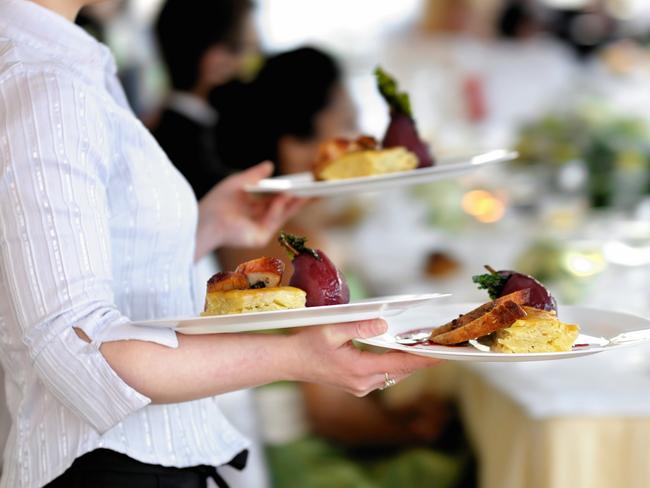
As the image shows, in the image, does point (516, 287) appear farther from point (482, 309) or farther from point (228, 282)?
point (228, 282)

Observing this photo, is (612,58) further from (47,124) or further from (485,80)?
(47,124)

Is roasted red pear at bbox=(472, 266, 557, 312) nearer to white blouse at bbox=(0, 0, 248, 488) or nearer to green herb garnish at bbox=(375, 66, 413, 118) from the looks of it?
white blouse at bbox=(0, 0, 248, 488)

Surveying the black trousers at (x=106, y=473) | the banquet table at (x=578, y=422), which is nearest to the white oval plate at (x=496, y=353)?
the black trousers at (x=106, y=473)

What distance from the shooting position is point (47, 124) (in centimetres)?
100

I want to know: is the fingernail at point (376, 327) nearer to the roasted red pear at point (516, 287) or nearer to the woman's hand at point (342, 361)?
the woman's hand at point (342, 361)

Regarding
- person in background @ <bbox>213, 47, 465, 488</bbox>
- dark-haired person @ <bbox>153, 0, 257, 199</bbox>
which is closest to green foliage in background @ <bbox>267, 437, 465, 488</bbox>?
person in background @ <bbox>213, 47, 465, 488</bbox>

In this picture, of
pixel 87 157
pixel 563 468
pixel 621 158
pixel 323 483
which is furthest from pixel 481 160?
pixel 621 158

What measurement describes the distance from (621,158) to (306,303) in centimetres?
299

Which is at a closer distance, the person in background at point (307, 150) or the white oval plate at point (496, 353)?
the white oval plate at point (496, 353)

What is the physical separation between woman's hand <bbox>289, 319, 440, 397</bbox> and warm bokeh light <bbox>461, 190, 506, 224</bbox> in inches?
103

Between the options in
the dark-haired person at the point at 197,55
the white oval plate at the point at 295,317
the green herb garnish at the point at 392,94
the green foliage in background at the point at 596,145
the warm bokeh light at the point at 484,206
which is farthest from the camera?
the green foliage in background at the point at 596,145

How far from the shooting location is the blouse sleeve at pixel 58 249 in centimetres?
97

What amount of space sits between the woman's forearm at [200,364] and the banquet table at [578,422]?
105 centimetres

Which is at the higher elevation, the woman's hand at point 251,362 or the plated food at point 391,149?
the plated food at point 391,149
